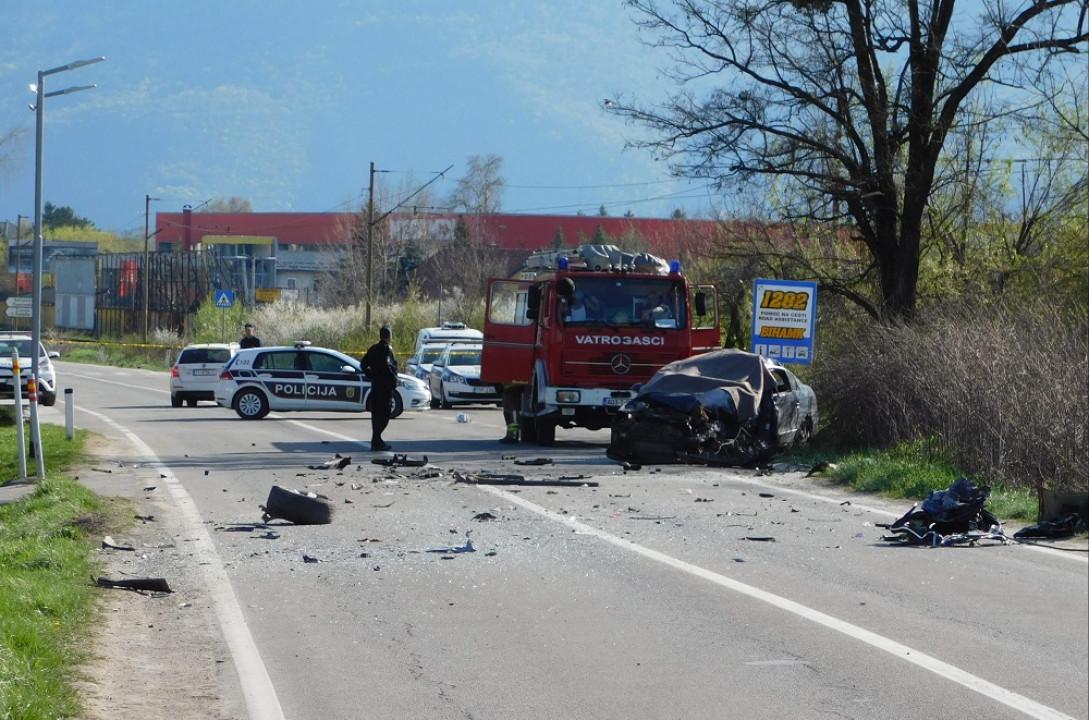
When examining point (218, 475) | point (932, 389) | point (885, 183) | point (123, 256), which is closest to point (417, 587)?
point (218, 475)

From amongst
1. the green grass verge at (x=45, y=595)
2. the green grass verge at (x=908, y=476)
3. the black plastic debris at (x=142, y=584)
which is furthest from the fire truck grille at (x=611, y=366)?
the black plastic debris at (x=142, y=584)

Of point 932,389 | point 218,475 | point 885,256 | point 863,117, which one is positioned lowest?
point 218,475

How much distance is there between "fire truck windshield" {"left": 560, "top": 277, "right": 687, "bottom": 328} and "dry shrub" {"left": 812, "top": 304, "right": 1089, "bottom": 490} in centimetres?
250

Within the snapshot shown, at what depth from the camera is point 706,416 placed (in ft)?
59.9

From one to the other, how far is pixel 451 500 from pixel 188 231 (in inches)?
4105

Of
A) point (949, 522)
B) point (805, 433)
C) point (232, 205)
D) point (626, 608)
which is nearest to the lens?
point (626, 608)

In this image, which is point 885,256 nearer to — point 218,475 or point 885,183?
point 885,183

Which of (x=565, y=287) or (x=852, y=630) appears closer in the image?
(x=852, y=630)

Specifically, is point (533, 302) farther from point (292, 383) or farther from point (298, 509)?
point (292, 383)

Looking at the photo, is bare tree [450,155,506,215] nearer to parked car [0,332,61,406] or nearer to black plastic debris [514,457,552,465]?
parked car [0,332,61,406]

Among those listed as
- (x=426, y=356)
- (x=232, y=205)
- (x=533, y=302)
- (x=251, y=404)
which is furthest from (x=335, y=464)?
(x=232, y=205)

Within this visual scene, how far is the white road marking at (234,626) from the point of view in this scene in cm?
678

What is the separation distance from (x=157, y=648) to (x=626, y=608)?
2.90m

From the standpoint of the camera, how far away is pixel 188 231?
114500 mm
